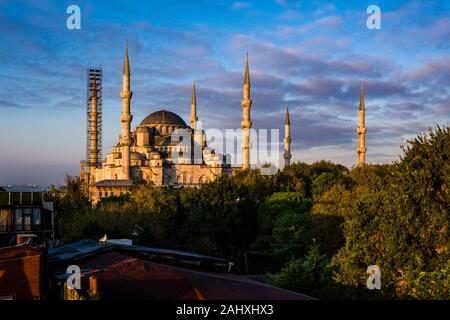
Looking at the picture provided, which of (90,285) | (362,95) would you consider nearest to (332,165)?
(362,95)

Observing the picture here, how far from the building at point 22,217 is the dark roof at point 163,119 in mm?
57739

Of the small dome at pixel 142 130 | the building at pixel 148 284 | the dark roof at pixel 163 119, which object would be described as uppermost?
the dark roof at pixel 163 119

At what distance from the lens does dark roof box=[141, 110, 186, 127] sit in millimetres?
97812

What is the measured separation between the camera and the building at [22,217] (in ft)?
122

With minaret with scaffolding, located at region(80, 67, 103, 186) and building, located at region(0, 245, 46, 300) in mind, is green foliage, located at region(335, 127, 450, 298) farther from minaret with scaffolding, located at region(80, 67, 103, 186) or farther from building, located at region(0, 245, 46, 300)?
minaret with scaffolding, located at region(80, 67, 103, 186)

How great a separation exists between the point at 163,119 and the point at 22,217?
199ft

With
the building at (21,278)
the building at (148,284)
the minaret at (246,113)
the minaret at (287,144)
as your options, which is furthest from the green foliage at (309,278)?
the minaret at (287,144)

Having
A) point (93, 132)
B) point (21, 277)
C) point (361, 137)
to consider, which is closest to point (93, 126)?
point (93, 132)

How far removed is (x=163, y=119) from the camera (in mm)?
97812

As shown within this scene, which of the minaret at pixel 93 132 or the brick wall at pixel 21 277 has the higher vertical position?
the minaret at pixel 93 132

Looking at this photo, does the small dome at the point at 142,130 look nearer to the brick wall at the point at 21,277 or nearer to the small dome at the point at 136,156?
the small dome at the point at 136,156
